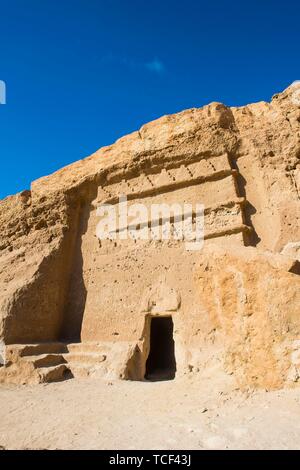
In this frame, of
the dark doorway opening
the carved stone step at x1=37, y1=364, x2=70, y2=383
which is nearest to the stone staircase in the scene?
the carved stone step at x1=37, y1=364, x2=70, y2=383

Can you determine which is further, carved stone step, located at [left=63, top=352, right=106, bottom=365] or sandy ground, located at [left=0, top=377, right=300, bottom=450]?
carved stone step, located at [left=63, top=352, right=106, bottom=365]

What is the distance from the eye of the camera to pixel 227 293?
206 inches

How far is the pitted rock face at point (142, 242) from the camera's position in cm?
817

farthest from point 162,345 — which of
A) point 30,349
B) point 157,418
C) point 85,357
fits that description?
point 157,418

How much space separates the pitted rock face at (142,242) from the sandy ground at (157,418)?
4.48 ft

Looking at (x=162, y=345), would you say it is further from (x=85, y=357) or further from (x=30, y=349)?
(x=30, y=349)

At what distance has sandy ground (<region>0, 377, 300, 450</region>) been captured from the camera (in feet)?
11.6

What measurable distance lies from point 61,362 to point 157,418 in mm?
4750

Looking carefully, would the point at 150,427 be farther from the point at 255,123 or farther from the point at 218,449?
the point at 255,123

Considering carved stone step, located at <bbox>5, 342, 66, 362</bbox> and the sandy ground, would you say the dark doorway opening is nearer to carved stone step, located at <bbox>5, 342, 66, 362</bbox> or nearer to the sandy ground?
carved stone step, located at <bbox>5, 342, 66, 362</bbox>

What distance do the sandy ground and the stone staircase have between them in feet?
3.93

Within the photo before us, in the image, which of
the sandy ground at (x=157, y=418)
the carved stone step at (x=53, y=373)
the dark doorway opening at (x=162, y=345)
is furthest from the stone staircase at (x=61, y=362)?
the dark doorway opening at (x=162, y=345)

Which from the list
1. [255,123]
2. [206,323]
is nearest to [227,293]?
[206,323]

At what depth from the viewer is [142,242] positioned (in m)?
10.0
